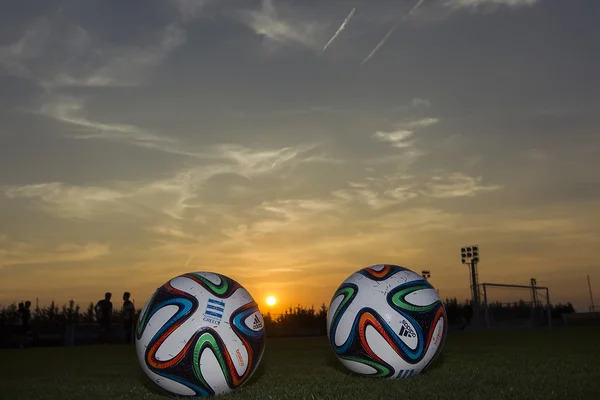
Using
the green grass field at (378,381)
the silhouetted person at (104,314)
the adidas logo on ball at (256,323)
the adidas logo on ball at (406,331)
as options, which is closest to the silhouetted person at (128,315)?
the silhouetted person at (104,314)

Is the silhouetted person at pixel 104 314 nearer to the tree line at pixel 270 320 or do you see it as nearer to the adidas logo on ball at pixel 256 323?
the tree line at pixel 270 320

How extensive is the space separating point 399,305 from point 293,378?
2118 mm

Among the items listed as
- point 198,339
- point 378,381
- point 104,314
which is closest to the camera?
point 198,339

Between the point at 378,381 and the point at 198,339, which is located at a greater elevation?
the point at 198,339

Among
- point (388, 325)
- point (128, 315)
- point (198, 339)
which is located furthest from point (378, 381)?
point (128, 315)

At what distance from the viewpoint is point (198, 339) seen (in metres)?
7.75

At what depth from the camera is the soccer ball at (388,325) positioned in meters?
8.77

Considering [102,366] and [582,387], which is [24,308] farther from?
[582,387]

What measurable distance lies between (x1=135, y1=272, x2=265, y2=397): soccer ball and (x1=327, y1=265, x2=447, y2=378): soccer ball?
1.42 meters

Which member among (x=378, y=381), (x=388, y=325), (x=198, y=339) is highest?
(x=388, y=325)

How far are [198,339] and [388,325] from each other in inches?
103

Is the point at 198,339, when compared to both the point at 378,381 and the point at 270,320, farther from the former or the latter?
the point at 270,320

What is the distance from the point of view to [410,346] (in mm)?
8773

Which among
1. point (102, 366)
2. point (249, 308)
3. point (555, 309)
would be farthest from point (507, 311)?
point (249, 308)
